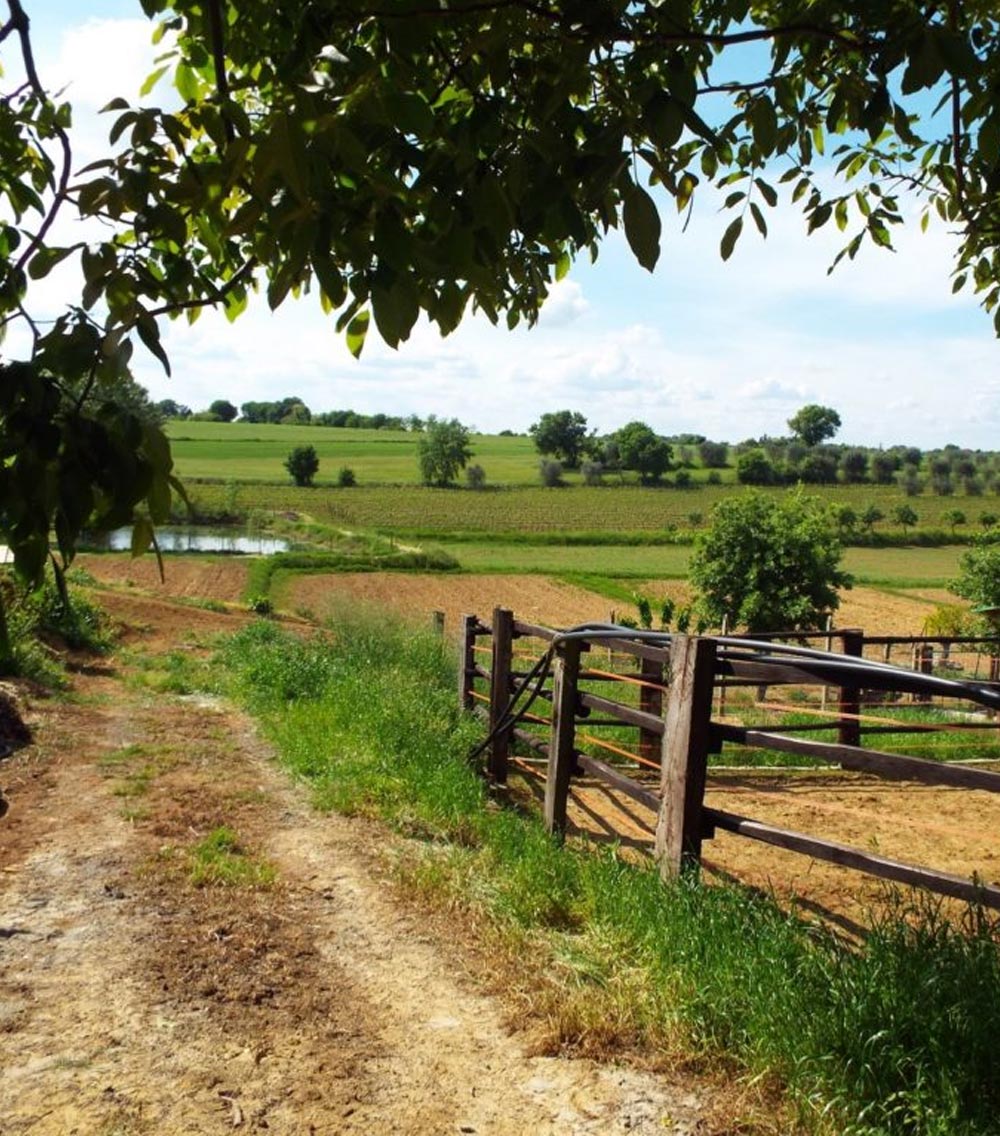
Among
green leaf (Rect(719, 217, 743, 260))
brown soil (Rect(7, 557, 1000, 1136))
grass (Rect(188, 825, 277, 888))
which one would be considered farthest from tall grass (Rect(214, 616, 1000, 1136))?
green leaf (Rect(719, 217, 743, 260))

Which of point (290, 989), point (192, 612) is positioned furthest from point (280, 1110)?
point (192, 612)

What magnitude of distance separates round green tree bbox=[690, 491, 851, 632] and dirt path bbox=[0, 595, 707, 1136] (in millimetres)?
31313

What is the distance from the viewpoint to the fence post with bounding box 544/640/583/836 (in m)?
6.31

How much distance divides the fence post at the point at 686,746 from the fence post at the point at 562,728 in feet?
4.75

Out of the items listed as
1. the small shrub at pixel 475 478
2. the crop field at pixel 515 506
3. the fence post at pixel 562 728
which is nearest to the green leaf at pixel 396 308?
the fence post at pixel 562 728

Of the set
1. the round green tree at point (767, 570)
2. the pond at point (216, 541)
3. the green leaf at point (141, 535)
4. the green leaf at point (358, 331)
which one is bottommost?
the pond at point (216, 541)

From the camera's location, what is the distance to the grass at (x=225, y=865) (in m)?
5.22

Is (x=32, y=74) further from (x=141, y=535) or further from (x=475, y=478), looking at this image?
(x=475, y=478)

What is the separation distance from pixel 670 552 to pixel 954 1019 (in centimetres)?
6990

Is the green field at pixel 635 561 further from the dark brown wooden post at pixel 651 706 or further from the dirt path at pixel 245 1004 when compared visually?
the dirt path at pixel 245 1004

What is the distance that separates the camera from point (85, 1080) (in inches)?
130

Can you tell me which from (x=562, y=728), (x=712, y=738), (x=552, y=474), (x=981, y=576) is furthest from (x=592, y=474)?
(x=712, y=738)

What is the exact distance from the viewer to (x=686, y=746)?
478 cm

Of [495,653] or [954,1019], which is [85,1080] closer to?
[954,1019]
